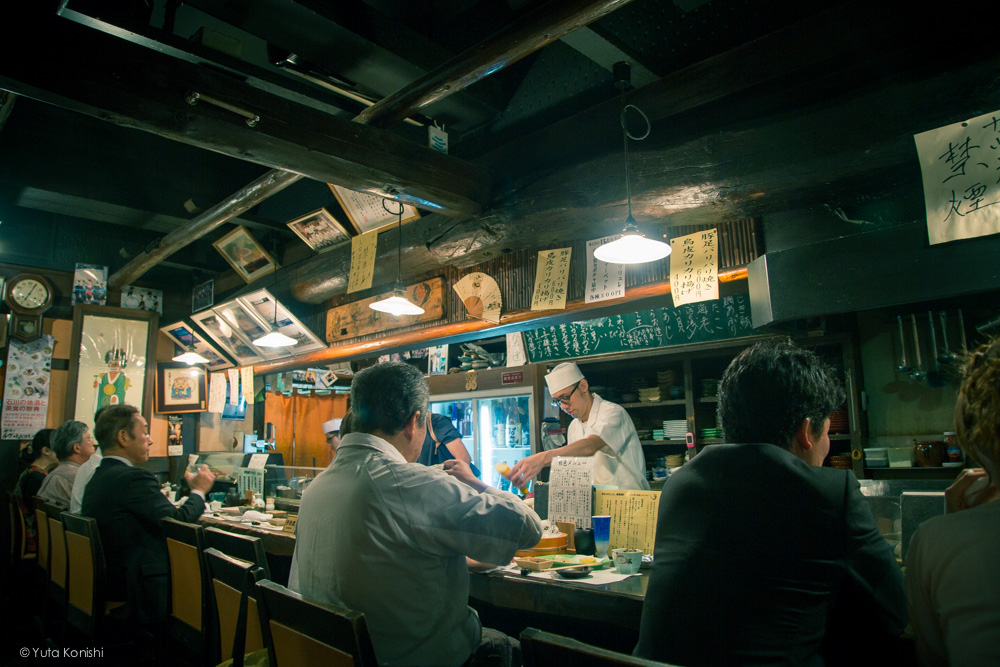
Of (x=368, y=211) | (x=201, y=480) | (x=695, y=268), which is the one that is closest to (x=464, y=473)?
(x=695, y=268)

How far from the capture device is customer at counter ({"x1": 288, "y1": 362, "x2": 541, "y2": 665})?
1.83 metres

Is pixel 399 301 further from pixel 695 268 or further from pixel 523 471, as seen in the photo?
pixel 695 268

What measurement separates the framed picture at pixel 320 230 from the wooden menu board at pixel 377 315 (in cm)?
53

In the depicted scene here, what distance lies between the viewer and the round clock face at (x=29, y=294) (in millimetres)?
5832

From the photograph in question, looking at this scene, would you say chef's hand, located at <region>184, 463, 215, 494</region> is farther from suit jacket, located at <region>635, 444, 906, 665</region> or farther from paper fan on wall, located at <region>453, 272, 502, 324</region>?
suit jacket, located at <region>635, 444, 906, 665</region>

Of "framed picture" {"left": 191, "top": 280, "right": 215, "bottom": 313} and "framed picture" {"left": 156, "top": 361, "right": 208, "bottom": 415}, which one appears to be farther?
"framed picture" {"left": 156, "top": 361, "right": 208, "bottom": 415}

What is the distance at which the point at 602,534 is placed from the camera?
105 inches

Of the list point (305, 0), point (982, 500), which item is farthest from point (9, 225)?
point (982, 500)

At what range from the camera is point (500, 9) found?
3197 millimetres

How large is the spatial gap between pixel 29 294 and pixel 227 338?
1.80 meters

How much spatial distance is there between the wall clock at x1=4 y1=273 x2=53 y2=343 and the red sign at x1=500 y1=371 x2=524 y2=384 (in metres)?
4.62

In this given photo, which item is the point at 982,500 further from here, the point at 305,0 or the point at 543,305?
the point at 305,0

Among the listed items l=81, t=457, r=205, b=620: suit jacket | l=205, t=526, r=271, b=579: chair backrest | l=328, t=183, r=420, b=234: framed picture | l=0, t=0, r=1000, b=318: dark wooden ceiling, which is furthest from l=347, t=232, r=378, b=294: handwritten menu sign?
l=205, t=526, r=271, b=579: chair backrest

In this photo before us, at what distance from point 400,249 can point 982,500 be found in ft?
11.3
